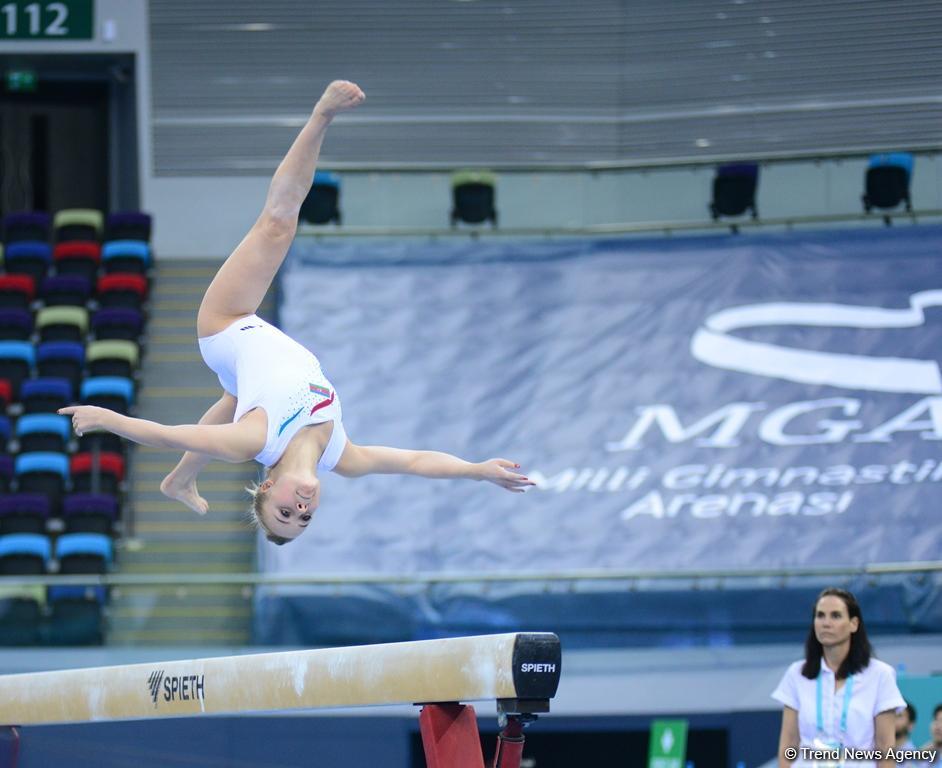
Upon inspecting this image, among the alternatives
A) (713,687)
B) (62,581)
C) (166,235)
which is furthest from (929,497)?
(166,235)

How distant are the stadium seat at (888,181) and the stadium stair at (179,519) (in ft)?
20.0

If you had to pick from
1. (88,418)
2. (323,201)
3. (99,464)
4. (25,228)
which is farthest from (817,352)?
(25,228)

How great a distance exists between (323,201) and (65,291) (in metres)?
3.24

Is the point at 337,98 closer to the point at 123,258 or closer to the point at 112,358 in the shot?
the point at 112,358

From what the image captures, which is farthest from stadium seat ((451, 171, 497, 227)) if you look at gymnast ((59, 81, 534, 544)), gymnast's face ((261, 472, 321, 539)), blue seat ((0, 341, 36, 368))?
gymnast's face ((261, 472, 321, 539))

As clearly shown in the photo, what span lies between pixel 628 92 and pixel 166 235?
18.5 feet

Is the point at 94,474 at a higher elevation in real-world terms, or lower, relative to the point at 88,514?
higher

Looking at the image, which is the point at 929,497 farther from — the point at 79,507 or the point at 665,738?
the point at 79,507

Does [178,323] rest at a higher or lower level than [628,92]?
lower

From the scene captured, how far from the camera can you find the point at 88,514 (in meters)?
11.9

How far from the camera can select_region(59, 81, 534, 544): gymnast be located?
5070mm

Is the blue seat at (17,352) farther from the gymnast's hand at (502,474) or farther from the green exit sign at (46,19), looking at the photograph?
the gymnast's hand at (502,474)

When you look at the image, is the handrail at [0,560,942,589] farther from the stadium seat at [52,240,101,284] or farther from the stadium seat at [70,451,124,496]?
the stadium seat at [52,240,101,284]

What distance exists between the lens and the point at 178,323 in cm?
1498
